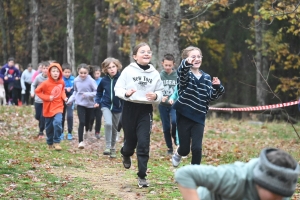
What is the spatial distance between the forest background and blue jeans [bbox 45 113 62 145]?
973cm

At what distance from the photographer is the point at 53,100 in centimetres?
1406

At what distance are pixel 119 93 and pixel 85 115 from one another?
6.31m

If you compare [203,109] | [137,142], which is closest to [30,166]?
[137,142]

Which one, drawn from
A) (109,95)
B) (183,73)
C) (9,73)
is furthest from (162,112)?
(9,73)

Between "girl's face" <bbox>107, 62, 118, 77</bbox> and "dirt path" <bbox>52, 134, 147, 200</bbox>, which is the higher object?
"girl's face" <bbox>107, 62, 118, 77</bbox>

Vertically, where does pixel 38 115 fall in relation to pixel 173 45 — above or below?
below

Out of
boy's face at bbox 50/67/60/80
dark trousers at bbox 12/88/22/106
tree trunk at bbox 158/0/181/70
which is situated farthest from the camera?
dark trousers at bbox 12/88/22/106

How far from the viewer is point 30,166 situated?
Result: 11008mm

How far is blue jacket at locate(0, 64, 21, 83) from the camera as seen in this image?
93.2ft

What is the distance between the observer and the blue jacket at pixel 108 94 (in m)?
13.3

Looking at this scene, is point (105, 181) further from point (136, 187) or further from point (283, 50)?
point (283, 50)

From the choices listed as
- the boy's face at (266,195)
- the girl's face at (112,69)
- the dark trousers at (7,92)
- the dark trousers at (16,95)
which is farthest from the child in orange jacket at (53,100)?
the dark trousers at (16,95)

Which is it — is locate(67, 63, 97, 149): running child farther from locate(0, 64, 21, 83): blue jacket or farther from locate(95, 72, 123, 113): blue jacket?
locate(0, 64, 21, 83): blue jacket

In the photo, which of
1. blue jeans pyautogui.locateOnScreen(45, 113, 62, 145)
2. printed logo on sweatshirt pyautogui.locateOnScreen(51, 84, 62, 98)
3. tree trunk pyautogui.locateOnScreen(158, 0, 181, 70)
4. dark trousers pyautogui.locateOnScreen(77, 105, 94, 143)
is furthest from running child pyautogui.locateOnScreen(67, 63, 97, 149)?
tree trunk pyautogui.locateOnScreen(158, 0, 181, 70)
